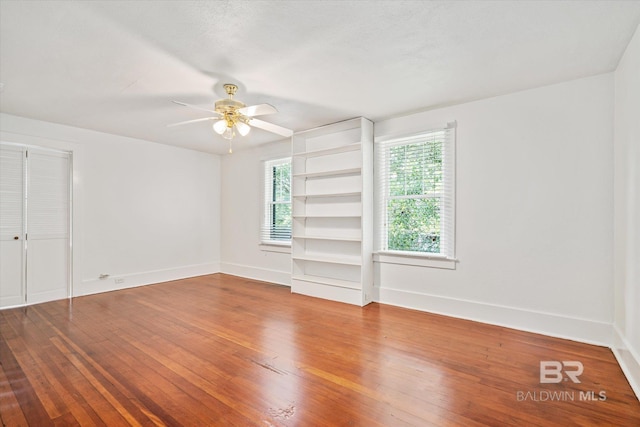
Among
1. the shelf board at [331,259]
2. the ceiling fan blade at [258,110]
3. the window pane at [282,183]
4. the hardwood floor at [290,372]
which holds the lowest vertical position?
the hardwood floor at [290,372]

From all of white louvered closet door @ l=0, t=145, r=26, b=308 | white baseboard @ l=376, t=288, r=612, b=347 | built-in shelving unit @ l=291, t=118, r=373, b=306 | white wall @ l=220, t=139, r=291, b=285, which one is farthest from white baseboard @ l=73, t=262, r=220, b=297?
white baseboard @ l=376, t=288, r=612, b=347

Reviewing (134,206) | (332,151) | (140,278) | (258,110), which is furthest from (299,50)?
(140,278)

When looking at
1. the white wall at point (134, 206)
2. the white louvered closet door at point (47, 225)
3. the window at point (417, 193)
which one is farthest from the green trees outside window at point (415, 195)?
the white louvered closet door at point (47, 225)

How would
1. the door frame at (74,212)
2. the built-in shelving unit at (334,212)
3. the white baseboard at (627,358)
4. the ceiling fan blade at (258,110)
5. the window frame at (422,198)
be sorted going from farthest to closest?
1. the door frame at (74,212)
2. the built-in shelving unit at (334,212)
3. the window frame at (422,198)
4. the ceiling fan blade at (258,110)
5. the white baseboard at (627,358)

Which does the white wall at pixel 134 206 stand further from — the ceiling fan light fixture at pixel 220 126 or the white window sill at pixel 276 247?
the ceiling fan light fixture at pixel 220 126

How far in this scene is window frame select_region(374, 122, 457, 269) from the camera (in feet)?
12.8

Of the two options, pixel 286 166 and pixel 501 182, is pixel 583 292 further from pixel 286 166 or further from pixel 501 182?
pixel 286 166

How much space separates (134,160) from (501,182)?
19.2 ft

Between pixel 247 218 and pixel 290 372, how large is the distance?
14.2 ft

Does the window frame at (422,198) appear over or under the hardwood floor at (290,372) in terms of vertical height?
over

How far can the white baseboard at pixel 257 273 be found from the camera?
18.9 feet

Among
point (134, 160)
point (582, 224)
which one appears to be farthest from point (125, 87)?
point (582, 224)

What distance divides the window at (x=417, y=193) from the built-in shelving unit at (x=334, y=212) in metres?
0.23

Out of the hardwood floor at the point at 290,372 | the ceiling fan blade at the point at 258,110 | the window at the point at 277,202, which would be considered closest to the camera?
the hardwood floor at the point at 290,372
